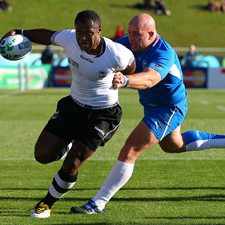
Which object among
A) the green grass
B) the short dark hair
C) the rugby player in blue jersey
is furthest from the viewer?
the green grass

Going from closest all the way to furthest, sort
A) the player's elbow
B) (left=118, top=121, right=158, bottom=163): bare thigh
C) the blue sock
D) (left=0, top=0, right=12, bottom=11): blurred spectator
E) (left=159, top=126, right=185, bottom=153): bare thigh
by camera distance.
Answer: the player's elbow < (left=118, top=121, right=158, bottom=163): bare thigh < (left=159, top=126, right=185, bottom=153): bare thigh < the blue sock < (left=0, top=0, right=12, bottom=11): blurred spectator

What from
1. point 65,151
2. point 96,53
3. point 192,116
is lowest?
point 192,116

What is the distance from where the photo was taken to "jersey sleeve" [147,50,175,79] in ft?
27.2

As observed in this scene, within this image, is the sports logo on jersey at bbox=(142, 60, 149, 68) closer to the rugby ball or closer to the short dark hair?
the short dark hair

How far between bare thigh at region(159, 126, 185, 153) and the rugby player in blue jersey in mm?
229

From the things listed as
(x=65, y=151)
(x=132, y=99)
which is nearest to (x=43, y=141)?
(x=65, y=151)

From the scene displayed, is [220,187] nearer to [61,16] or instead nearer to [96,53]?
[96,53]

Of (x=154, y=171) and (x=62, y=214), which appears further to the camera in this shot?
(x=154, y=171)

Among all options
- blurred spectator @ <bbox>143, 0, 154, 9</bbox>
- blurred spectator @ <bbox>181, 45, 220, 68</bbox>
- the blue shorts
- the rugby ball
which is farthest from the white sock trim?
blurred spectator @ <bbox>143, 0, 154, 9</bbox>

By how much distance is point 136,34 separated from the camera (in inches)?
341

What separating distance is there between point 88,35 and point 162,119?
1.29 m

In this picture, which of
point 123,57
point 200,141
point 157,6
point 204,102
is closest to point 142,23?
point 123,57

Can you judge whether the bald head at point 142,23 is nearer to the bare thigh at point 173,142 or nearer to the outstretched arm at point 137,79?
the outstretched arm at point 137,79

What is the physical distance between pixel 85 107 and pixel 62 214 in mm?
1080
